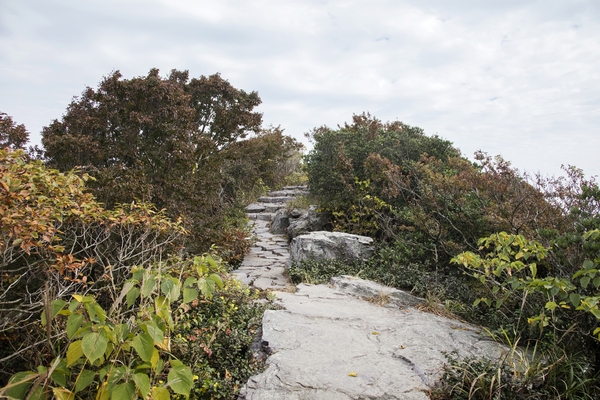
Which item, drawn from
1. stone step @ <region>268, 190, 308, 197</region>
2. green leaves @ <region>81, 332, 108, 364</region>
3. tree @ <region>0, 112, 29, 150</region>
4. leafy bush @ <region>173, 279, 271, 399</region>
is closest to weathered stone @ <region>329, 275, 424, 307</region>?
leafy bush @ <region>173, 279, 271, 399</region>

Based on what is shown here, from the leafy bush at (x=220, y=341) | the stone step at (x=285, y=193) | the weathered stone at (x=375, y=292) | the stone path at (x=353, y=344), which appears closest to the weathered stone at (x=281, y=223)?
the stone step at (x=285, y=193)

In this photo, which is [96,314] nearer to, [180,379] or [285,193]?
[180,379]

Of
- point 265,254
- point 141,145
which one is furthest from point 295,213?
point 141,145

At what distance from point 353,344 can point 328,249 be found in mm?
2804

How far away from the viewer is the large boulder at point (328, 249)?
6043mm

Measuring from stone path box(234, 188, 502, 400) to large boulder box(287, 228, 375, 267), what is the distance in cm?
78

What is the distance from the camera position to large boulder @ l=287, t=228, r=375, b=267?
6.04m

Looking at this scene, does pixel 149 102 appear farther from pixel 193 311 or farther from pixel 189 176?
pixel 193 311

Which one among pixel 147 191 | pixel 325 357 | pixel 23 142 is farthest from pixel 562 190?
pixel 23 142

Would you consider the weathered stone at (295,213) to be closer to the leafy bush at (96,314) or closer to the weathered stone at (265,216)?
the weathered stone at (265,216)

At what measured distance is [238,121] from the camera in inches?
424

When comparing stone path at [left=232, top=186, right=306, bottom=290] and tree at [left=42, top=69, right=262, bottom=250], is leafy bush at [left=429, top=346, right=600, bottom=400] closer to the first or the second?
stone path at [left=232, top=186, right=306, bottom=290]

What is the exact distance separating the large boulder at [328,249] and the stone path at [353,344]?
0.78 m

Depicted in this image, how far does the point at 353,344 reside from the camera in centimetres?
333
